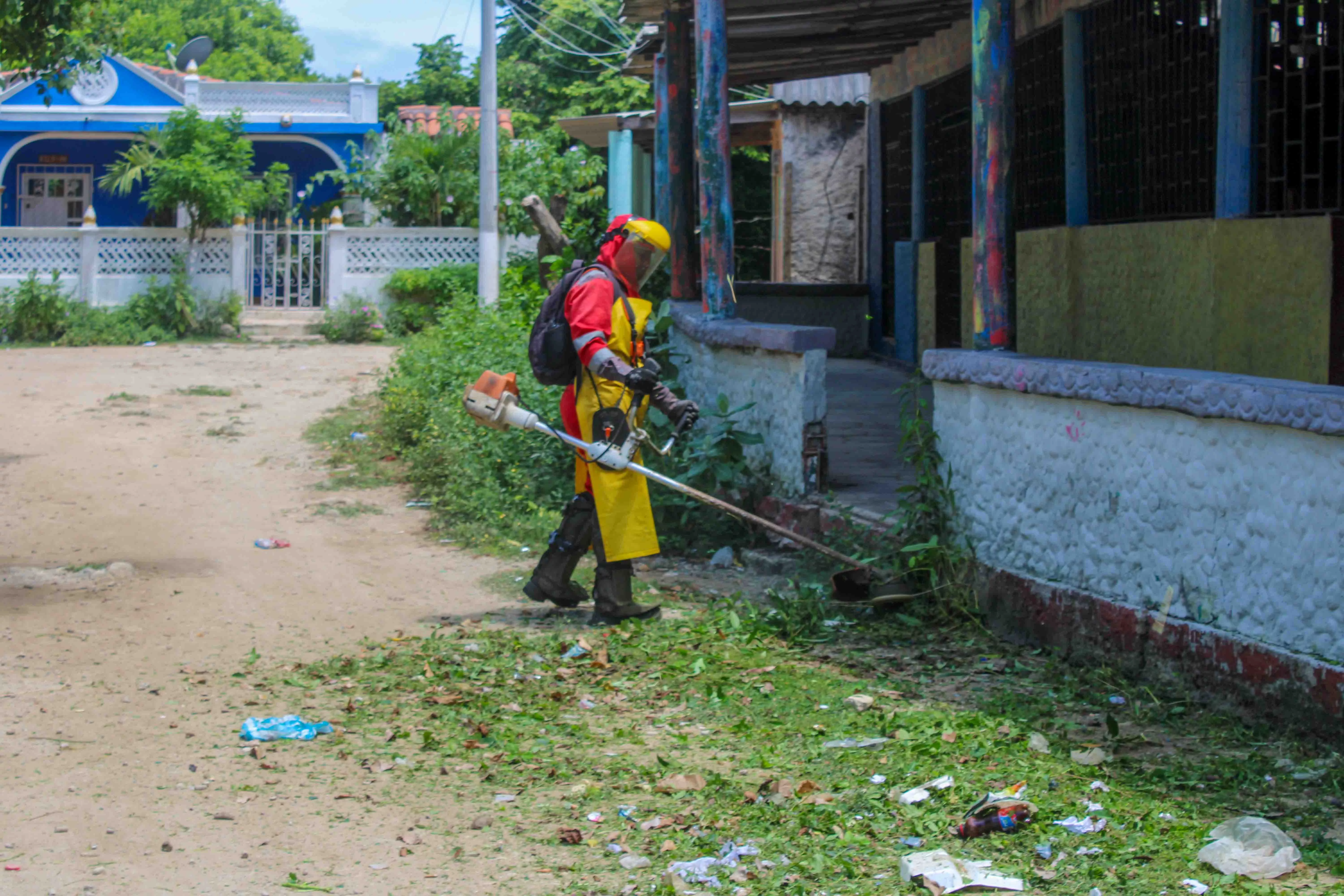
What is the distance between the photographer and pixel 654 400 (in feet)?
19.2

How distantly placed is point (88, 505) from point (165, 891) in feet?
19.7

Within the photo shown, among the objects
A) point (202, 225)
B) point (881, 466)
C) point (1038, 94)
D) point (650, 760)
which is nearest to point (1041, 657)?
point (650, 760)

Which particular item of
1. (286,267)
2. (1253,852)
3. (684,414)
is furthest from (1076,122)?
(286,267)

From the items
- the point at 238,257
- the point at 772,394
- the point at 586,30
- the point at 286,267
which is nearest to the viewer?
the point at 772,394

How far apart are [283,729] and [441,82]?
128 feet

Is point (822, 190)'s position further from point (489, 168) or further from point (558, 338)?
point (558, 338)

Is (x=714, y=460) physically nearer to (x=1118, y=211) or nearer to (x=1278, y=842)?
(x=1118, y=211)

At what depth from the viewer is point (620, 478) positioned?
18.8 feet

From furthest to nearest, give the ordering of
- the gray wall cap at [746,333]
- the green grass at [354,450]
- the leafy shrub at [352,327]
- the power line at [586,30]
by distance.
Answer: the power line at [586,30]
the leafy shrub at [352,327]
the green grass at [354,450]
the gray wall cap at [746,333]

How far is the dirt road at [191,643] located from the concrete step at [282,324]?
6.91 m

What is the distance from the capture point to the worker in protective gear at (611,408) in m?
5.71

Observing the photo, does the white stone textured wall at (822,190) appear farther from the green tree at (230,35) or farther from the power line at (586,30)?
the green tree at (230,35)

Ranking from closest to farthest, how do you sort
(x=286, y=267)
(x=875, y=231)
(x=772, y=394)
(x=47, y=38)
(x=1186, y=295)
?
(x=1186, y=295) → (x=772, y=394) → (x=47, y=38) → (x=875, y=231) → (x=286, y=267)

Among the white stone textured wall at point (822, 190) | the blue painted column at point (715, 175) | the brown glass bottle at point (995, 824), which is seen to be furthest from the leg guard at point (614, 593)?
the white stone textured wall at point (822, 190)
